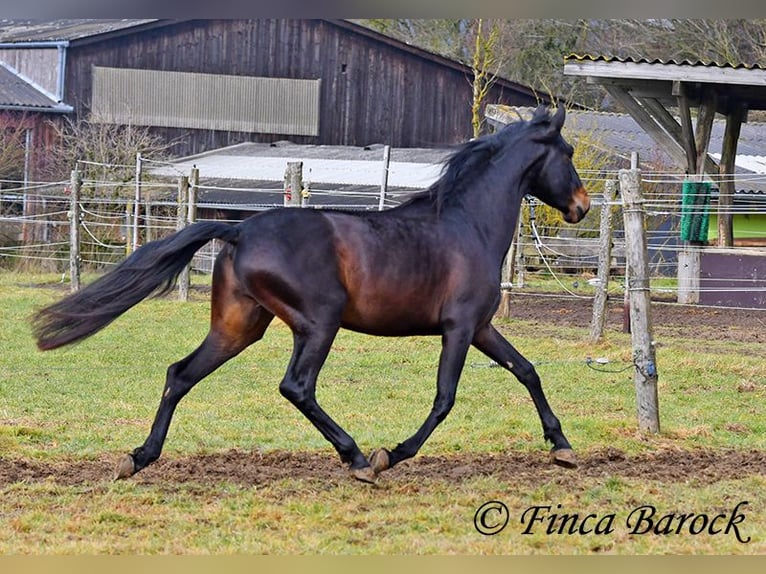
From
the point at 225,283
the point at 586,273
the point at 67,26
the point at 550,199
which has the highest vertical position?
the point at 67,26

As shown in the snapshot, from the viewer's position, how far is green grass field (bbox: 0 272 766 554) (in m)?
5.44

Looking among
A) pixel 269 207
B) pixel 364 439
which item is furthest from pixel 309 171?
pixel 364 439

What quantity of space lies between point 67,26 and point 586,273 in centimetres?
2013

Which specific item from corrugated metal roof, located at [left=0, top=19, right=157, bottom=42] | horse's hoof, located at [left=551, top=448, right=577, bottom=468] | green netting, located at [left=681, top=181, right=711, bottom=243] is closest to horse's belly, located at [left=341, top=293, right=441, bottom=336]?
horse's hoof, located at [left=551, top=448, right=577, bottom=468]

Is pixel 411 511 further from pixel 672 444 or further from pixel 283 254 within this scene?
pixel 672 444

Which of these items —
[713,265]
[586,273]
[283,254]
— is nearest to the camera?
[283,254]

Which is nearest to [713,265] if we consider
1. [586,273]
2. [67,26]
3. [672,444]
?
[586,273]

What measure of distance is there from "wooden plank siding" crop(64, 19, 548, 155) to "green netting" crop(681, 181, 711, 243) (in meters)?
16.5

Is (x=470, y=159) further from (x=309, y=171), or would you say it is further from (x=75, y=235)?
(x=309, y=171)

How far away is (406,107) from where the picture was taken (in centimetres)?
3525

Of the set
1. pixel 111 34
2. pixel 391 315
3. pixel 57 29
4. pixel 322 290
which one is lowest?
pixel 391 315

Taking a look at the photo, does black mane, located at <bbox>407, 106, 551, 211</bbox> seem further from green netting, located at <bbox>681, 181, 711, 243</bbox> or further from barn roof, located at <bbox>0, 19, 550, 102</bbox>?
barn roof, located at <bbox>0, 19, 550, 102</bbox>

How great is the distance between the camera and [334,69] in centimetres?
3516

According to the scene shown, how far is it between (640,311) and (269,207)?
1589cm
